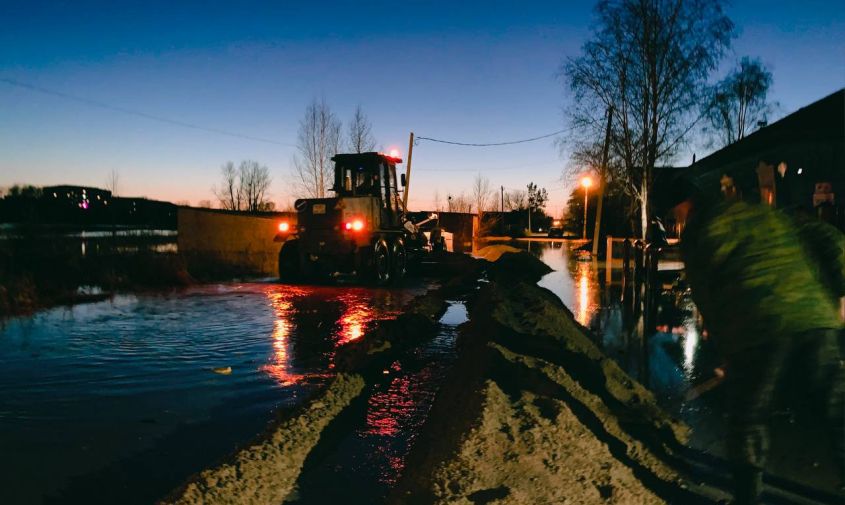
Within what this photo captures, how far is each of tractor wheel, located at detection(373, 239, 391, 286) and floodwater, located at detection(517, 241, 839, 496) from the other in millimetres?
4861

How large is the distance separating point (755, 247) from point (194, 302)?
36.2ft

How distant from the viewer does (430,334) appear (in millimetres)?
8805

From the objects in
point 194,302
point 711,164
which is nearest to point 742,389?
point 194,302

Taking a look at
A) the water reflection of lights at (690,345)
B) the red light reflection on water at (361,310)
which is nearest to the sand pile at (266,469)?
the red light reflection on water at (361,310)

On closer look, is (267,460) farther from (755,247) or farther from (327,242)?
(327,242)

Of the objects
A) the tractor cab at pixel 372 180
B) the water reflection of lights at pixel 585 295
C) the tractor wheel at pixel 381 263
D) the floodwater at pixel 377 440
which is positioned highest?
the tractor cab at pixel 372 180

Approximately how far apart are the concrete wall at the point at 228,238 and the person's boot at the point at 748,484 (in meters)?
17.9

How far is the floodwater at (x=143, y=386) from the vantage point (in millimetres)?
Result: 3902

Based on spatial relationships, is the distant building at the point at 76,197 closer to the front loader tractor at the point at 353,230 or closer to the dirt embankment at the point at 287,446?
the front loader tractor at the point at 353,230

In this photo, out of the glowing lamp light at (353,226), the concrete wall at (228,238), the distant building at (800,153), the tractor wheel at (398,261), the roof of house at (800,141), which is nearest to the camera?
the roof of house at (800,141)

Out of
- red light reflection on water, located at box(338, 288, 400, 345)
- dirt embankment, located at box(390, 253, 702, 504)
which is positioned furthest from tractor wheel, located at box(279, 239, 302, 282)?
dirt embankment, located at box(390, 253, 702, 504)

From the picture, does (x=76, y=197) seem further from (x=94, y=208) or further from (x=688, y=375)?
(x=688, y=375)

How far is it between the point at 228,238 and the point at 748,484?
65.2 feet

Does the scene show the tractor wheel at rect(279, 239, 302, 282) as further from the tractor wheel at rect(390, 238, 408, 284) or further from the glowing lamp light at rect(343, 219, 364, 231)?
the tractor wheel at rect(390, 238, 408, 284)
